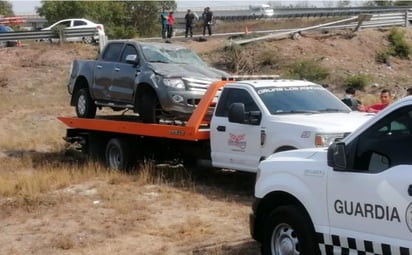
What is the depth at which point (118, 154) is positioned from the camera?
14992 millimetres

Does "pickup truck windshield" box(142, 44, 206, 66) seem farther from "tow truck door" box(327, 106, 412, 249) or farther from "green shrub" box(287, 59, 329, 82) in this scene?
"green shrub" box(287, 59, 329, 82)

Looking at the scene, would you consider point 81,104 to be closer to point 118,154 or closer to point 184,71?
point 118,154

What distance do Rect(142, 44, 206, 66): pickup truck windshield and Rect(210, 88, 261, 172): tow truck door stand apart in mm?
2636

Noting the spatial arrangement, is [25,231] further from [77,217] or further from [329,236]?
[329,236]

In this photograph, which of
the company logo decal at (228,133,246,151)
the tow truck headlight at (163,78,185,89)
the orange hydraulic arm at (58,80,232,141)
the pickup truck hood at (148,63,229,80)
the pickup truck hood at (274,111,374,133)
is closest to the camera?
the pickup truck hood at (274,111,374,133)

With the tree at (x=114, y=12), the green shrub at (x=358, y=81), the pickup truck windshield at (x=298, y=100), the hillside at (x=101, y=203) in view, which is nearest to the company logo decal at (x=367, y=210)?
the hillside at (x=101, y=203)

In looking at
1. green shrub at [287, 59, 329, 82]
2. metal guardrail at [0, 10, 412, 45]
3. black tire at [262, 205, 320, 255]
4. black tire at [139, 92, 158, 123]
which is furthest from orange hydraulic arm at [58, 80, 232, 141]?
metal guardrail at [0, 10, 412, 45]

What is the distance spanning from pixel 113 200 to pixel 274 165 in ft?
16.8

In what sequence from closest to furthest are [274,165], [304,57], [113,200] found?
1. [274,165]
2. [113,200]
3. [304,57]

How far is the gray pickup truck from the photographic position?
45.4 feet

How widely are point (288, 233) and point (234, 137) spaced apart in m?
5.16

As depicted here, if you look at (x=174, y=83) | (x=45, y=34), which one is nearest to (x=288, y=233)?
(x=174, y=83)

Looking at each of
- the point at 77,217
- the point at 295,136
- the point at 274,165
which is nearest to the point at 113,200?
the point at 77,217

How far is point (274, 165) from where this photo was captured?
7.04m
